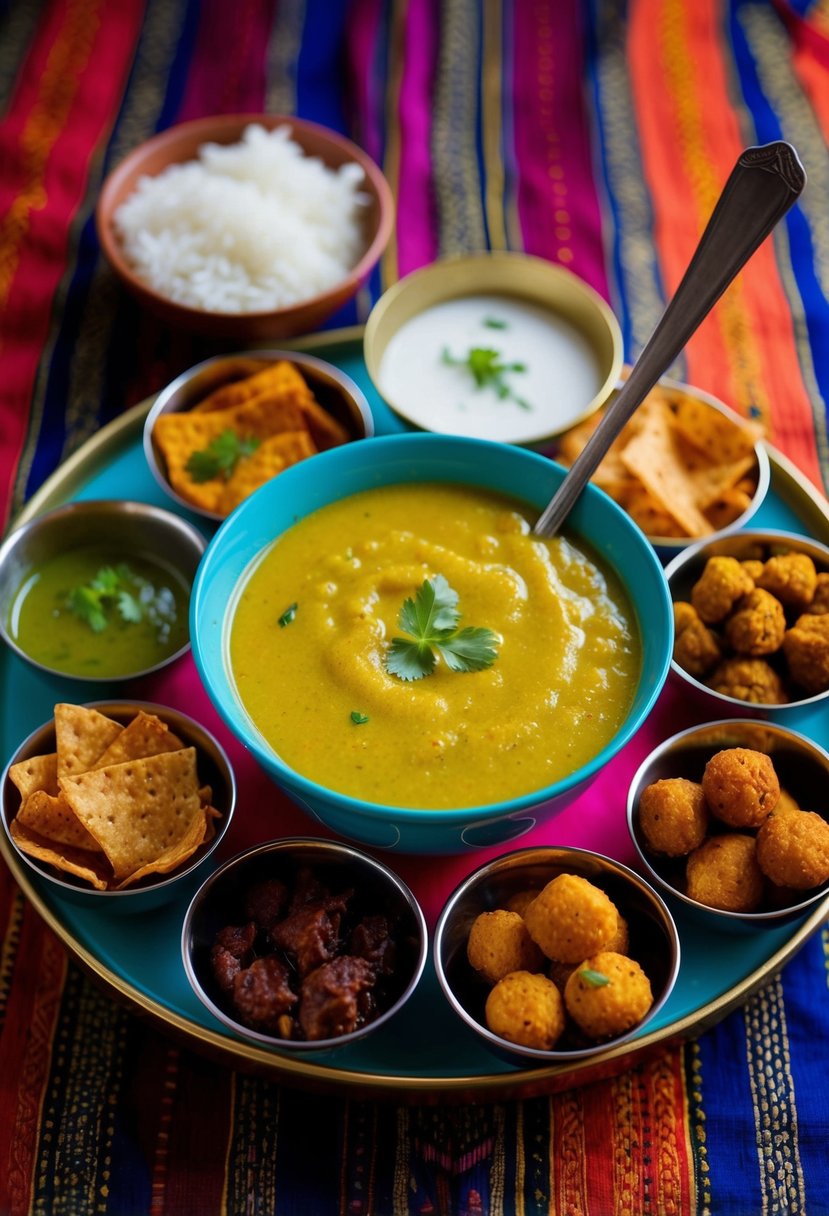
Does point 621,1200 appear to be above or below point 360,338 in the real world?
below

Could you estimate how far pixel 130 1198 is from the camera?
2.76 meters

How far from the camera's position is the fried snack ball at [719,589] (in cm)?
322

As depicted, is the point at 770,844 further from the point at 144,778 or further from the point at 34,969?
the point at 34,969

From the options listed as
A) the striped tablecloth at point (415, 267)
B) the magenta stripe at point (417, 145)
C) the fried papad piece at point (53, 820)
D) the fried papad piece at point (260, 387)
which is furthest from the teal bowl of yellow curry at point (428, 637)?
the magenta stripe at point (417, 145)

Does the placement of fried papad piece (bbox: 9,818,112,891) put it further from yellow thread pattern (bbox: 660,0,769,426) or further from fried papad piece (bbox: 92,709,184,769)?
yellow thread pattern (bbox: 660,0,769,426)

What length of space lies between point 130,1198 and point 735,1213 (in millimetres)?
1419

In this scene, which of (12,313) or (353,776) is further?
(12,313)

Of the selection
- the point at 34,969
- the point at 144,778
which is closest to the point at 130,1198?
the point at 34,969

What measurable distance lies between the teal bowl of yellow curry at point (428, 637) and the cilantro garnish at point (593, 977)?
1.23ft

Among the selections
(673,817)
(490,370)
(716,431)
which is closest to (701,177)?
(490,370)

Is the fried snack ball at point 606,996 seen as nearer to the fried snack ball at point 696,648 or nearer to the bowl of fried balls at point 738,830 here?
the bowl of fried balls at point 738,830

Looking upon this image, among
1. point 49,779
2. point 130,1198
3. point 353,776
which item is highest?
point 353,776

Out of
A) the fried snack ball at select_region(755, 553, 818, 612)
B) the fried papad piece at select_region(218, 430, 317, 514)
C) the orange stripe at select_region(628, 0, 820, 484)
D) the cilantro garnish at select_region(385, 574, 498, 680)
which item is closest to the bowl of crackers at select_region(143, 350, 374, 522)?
the fried papad piece at select_region(218, 430, 317, 514)

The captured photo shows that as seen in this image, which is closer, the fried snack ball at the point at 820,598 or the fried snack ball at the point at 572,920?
the fried snack ball at the point at 572,920
